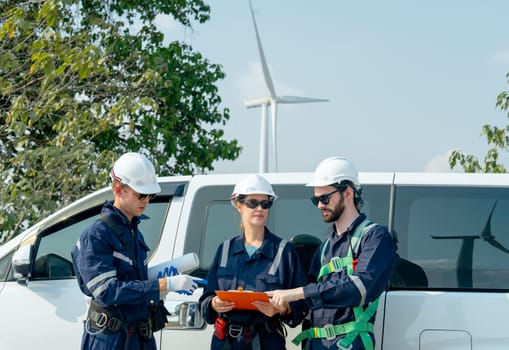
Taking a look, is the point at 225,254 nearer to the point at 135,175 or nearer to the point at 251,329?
the point at 251,329

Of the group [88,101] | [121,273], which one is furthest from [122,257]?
[88,101]

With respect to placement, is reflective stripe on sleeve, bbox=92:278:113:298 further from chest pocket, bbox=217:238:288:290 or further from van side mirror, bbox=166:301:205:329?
van side mirror, bbox=166:301:205:329

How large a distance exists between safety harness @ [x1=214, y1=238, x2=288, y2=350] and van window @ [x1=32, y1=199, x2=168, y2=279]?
110 centimetres

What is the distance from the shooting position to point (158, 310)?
3943 millimetres

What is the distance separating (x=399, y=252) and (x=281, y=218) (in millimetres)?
736

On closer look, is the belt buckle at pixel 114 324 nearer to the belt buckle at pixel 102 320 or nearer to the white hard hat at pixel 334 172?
the belt buckle at pixel 102 320

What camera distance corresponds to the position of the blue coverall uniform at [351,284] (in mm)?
3650

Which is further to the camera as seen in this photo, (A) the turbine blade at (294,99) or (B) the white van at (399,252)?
(A) the turbine blade at (294,99)

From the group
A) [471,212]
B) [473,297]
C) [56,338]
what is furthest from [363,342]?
[56,338]

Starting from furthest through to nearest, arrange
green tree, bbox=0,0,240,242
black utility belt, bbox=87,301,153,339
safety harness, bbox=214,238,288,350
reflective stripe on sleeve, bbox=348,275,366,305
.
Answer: green tree, bbox=0,0,240,242, safety harness, bbox=214,238,288,350, black utility belt, bbox=87,301,153,339, reflective stripe on sleeve, bbox=348,275,366,305

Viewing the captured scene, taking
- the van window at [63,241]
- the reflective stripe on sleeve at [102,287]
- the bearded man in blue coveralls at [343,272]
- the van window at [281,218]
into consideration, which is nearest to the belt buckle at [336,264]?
the bearded man in blue coveralls at [343,272]

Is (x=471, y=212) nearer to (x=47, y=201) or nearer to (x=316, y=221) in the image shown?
(x=316, y=221)

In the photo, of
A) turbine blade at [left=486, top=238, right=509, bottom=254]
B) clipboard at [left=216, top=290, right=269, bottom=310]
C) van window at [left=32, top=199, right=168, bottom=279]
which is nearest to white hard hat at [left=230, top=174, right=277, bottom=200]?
clipboard at [left=216, top=290, right=269, bottom=310]

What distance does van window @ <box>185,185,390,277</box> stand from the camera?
4395 millimetres
